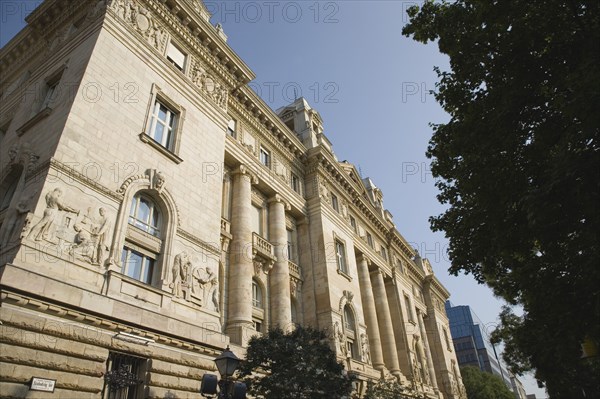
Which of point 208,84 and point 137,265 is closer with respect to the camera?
point 137,265

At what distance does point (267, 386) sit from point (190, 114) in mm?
12106

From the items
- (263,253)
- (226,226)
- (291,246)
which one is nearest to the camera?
(226,226)

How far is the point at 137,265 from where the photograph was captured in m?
14.0

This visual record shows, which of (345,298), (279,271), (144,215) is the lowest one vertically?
(144,215)

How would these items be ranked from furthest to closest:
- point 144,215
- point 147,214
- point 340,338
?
point 340,338
point 147,214
point 144,215

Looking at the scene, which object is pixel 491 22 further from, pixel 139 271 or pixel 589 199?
pixel 139 271

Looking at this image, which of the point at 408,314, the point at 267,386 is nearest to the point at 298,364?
the point at 267,386

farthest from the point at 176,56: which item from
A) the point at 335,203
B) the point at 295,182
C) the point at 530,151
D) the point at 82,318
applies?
the point at 335,203

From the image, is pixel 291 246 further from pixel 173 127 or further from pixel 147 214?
pixel 147 214

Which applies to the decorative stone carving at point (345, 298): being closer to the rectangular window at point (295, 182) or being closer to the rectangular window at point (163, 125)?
the rectangular window at point (295, 182)

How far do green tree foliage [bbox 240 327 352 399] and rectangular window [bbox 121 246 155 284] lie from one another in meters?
4.45

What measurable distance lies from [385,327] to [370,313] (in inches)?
151

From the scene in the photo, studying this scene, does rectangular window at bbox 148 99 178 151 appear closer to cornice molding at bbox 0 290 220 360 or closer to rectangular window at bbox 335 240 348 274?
cornice molding at bbox 0 290 220 360

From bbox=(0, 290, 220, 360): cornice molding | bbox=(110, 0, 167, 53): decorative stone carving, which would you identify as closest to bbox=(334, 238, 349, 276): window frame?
bbox=(0, 290, 220, 360): cornice molding
